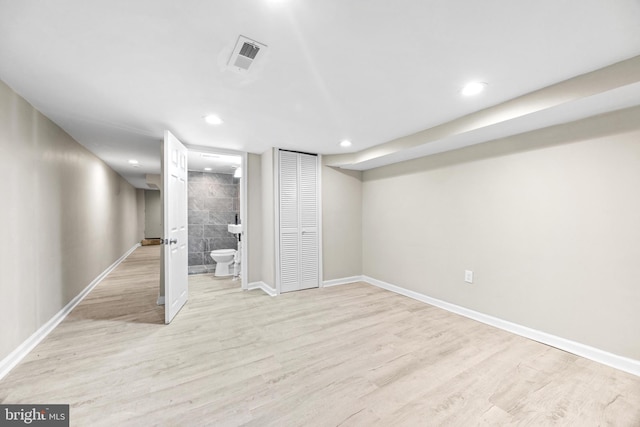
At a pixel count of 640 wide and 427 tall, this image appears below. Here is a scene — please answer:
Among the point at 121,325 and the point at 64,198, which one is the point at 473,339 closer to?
the point at 121,325

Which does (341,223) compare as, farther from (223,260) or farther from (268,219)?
(223,260)

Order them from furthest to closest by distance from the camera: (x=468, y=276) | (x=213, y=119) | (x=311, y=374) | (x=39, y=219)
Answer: (x=468, y=276) < (x=213, y=119) < (x=39, y=219) < (x=311, y=374)

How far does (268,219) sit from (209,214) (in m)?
2.39

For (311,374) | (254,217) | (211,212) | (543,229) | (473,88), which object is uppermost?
(473,88)

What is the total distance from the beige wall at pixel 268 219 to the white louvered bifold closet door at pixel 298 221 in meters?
0.13

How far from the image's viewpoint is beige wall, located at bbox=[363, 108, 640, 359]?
199cm

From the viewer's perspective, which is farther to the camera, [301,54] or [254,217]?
[254,217]

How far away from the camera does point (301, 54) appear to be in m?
1.56

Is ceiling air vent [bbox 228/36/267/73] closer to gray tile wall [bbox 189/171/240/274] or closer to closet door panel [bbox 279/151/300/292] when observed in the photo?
closet door panel [bbox 279/151/300/292]

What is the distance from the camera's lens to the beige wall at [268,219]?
3.82 metres

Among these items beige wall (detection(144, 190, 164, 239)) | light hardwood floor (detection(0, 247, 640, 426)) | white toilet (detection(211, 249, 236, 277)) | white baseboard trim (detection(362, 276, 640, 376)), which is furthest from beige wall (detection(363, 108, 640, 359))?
beige wall (detection(144, 190, 164, 239))

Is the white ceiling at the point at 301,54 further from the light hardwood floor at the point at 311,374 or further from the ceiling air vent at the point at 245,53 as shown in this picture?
the light hardwood floor at the point at 311,374

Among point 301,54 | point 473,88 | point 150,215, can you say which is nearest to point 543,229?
point 473,88

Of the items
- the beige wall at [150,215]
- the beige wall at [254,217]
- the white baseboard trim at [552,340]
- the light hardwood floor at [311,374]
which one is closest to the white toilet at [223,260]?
the beige wall at [254,217]
